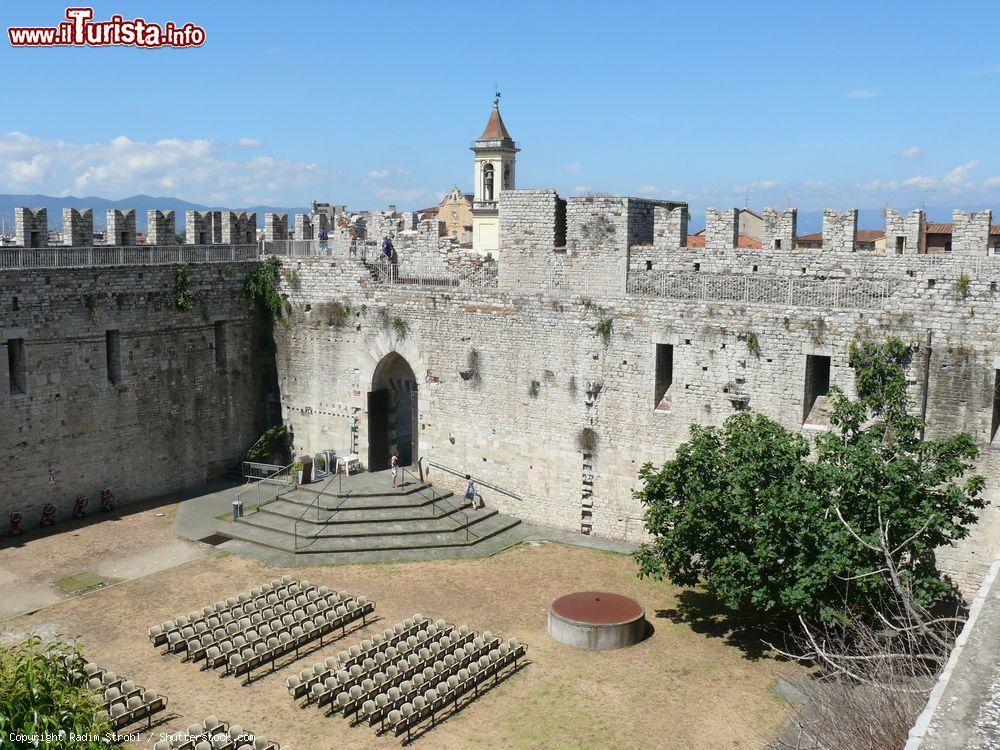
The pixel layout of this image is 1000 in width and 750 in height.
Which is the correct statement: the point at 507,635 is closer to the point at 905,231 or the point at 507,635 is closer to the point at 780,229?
the point at 780,229

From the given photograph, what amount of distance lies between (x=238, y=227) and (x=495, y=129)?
30072mm

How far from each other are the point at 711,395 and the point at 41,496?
14.9m

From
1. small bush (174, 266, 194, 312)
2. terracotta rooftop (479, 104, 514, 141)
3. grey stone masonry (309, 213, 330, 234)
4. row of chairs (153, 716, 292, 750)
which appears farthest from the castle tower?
row of chairs (153, 716, 292, 750)

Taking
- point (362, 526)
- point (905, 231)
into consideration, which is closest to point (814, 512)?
point (362, 526)

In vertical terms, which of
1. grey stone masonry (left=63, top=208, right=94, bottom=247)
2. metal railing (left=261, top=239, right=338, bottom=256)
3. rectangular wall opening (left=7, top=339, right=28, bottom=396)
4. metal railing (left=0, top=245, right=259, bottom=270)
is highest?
grey stone masonry (left=63, top=208, right=94, bottom=247)

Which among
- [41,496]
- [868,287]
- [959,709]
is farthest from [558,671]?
[41,496]

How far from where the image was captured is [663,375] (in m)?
21.4

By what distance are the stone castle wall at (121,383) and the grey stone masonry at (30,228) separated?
0.94m

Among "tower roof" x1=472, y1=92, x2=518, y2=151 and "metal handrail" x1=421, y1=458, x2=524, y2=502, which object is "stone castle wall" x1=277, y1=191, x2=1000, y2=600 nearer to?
"metal handrail" x1=421, y1=458, x2=524, y2=502

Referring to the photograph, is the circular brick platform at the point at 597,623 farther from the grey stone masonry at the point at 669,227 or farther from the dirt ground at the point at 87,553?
the grey stone masonry at the point at 669,227

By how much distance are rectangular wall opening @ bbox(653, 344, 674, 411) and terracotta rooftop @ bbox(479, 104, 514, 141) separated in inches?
1394

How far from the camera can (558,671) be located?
1611 cm

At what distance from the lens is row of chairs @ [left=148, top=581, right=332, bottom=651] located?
16680mm

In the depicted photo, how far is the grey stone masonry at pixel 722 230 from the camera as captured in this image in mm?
23906
